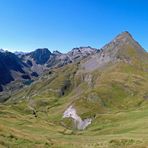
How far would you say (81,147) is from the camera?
161ft

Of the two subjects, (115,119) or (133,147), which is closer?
(133,147)

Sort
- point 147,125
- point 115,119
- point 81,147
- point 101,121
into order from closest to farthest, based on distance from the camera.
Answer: point 81,147 → point 147,125 → point 115,119 → point 101,121

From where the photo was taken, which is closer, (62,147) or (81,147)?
(62,147)

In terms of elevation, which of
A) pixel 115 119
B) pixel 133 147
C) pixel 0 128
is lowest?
pixel 133 147

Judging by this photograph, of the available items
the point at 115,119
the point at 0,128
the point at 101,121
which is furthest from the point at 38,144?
the point at 101,121

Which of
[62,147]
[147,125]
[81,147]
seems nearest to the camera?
[62,147]

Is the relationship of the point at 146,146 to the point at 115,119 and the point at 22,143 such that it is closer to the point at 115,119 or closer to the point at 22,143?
the point at 22,143

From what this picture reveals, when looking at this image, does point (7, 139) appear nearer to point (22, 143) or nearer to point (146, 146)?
point (22, 143)

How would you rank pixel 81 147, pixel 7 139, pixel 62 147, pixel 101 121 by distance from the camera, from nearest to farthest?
pixel 7 139 < pixel 62 147 < pixel 81 147 < pixel 101 121

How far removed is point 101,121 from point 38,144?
469 ft

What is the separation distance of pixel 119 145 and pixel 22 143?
16.6 m

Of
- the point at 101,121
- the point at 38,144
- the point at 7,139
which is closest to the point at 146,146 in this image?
the point at 38,144

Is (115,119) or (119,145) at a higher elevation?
(115,119)

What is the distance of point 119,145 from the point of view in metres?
51.6
